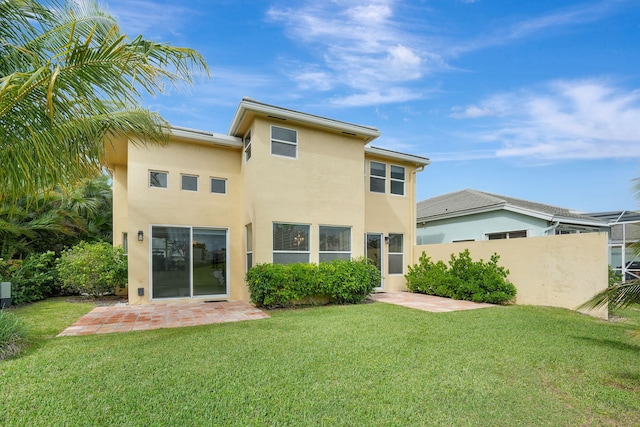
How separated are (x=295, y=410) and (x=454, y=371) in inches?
103

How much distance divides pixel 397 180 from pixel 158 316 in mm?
10879

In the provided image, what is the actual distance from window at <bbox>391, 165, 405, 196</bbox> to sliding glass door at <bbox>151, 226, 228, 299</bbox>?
7655 millimetres

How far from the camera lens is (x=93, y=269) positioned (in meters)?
11.4

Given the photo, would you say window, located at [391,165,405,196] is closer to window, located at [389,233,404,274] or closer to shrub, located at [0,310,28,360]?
window, located at [389,233,404,274]

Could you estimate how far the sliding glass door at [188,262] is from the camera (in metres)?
11.3

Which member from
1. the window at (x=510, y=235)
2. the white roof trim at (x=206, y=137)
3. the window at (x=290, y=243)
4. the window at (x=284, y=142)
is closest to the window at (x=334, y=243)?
the window at (x=290, y=243)

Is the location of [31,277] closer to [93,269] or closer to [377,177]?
[93,269]

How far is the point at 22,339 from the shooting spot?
5953 millimetres

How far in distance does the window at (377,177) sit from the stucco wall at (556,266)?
4.67 meters

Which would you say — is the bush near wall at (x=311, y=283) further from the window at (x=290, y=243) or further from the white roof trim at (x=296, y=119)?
the white roof trim at (x=296, y=119)

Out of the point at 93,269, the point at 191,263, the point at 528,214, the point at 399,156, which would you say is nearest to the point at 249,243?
the point at 191,263

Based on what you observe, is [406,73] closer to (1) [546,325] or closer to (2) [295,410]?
(1) [546,325]

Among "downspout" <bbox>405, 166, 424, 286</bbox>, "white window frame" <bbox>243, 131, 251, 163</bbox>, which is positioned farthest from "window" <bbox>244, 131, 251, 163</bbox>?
"downspout" <bbox>405, 166, 424, 286</bbox>

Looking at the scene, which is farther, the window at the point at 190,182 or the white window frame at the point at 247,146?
the window at the point at 190,182
